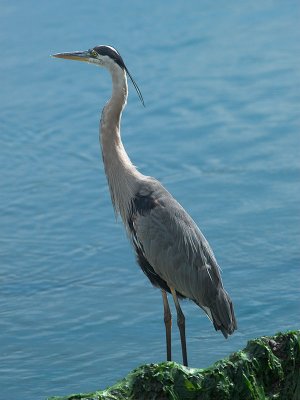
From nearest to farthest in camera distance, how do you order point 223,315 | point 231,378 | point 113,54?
point 231,378 → point 223,315 → point 113,54

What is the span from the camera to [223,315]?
6660 millimetres

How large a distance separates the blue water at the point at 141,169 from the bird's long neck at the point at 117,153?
3.01 feet

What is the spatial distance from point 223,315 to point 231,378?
1.08 meters

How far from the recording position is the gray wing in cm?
674

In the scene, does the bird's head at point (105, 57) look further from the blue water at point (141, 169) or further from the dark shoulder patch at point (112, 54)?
the blue water at point (141, 169)

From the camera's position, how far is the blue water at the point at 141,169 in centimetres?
751

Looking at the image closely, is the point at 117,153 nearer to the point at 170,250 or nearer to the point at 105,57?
the point at 105,57

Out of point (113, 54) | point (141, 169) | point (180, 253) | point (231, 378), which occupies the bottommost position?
point (231, 378)

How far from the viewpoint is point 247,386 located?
561cm

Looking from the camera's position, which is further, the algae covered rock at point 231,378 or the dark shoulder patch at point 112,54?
the dark shoulder patch at point 112,54

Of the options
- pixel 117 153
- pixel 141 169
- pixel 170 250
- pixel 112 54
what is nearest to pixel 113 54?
pixel 112 54

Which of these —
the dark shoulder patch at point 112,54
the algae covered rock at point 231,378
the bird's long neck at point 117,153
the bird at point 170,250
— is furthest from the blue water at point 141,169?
the dark shoulder patch at point 112,54

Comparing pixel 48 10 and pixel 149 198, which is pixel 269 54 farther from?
pixel 149 198

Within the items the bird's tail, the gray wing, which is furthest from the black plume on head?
the bird's tail
